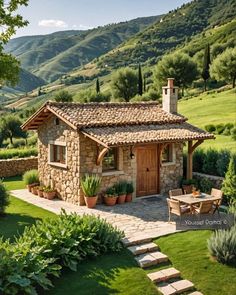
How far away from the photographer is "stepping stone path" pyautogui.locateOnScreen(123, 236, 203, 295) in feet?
33.8

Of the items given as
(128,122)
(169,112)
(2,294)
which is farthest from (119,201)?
(2,294)

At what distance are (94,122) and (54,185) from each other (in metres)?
4.16

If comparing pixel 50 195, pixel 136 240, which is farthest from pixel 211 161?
pixel 136 240

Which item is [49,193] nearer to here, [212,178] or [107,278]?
[212,178]

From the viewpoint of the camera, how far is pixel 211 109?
51.0m

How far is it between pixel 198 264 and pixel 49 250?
4.30 meters

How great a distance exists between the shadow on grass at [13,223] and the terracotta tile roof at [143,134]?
4.33m

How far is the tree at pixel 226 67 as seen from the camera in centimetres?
6122

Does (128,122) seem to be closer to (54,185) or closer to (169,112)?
(169,112)

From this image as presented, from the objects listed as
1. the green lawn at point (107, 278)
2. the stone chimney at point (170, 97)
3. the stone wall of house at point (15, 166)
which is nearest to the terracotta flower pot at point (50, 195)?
the stone chimney at point (170, 97)

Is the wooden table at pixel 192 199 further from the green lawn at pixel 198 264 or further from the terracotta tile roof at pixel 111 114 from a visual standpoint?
the terracotta tile roof at pixel 111 114

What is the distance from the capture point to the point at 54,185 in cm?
1980

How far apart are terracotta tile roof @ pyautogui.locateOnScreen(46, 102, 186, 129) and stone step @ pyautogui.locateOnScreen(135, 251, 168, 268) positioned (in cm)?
710

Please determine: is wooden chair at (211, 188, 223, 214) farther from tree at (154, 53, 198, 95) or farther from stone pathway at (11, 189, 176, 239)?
tree at (154, 53, 198, 95)
